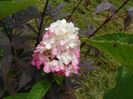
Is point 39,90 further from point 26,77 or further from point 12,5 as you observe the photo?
point 12,5

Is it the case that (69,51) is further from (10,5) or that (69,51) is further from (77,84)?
(77,84)

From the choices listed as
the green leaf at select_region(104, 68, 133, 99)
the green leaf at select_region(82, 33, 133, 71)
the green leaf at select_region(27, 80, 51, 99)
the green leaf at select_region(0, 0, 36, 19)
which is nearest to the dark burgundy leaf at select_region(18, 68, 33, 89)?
the green leaf at select_region(27, 80, 51, 99)

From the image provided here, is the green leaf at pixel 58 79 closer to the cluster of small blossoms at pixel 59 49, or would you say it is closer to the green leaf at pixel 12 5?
the cluster of small blossoms at pixel 59 49

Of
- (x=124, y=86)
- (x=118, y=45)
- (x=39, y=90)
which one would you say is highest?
(x=118, y=45)

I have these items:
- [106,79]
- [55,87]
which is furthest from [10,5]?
[106,79]

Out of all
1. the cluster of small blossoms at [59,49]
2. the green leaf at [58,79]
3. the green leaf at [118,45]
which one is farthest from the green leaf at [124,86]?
the green leaf at [58,79]

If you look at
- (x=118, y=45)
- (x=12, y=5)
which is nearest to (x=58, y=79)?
(x=12, y=5)

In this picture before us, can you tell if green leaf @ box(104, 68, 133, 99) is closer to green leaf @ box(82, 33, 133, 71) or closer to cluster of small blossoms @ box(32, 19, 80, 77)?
green leaf @ box(82, 33, 133, 71)
